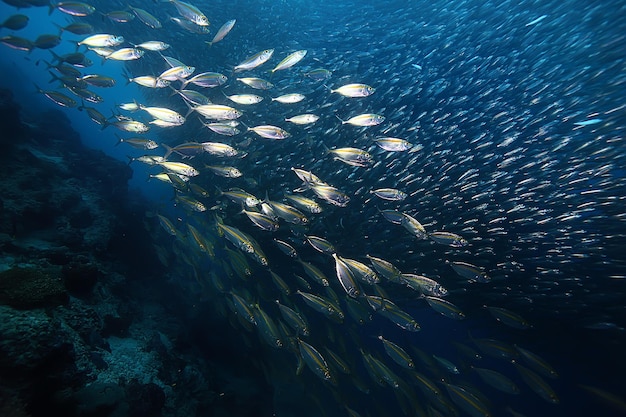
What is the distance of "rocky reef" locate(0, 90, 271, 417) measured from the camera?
391 cm

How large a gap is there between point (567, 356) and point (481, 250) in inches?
467

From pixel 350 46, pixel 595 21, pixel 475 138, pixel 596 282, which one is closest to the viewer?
pixel 595 21

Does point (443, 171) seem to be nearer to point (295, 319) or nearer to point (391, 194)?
point (391, 194)

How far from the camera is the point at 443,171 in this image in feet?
27.3

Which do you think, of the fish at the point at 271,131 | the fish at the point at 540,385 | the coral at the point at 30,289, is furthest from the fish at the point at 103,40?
the fish at the point at 540,385

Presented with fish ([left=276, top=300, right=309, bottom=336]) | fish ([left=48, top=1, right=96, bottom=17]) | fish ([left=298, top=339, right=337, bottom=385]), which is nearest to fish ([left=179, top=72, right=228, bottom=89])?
fish ([left=48, top=1, right=96, bottom=17])

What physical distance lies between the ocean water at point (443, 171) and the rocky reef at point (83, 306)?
4.45 ft

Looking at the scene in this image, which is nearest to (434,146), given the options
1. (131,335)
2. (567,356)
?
(131,335)

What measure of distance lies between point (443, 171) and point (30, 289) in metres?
9.34

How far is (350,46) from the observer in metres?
12.0

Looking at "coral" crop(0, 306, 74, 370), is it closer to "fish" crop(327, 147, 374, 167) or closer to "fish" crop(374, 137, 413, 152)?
"fish" crop(327, 147, 374, 167)

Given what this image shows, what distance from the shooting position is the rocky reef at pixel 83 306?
391 cm

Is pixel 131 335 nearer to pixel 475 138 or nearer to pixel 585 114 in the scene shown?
pixel 475 138

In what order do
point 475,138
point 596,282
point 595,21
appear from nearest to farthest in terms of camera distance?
point 595,21
point 475,138
point 596,282
